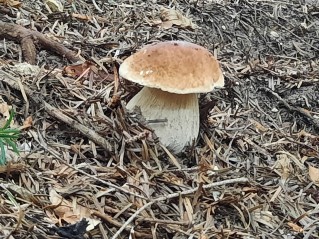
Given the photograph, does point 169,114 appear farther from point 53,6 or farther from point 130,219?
point 53,6

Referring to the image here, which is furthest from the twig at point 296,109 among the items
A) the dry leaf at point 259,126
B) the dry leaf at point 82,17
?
the dry leaf at point 82,17

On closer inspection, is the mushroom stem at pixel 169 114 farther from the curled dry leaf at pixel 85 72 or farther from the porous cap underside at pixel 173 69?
the curled dry leaf at pixel 85 72

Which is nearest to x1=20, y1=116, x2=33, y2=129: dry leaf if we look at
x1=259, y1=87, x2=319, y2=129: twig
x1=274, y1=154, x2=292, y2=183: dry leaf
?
x1=274, y1=154, x2=292, y2=183: dry leaf

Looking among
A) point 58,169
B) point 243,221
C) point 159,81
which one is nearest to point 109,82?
point 159,81

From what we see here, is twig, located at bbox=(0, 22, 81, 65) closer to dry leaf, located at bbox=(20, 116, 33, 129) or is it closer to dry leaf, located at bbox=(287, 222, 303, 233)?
dry leaf, located at bbox=(20, 116, 33, 129)

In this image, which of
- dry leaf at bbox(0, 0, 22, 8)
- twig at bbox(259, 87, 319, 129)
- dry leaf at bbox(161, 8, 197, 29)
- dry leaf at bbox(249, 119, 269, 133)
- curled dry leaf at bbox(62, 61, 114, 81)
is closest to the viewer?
curled dry leaf at bbox(62, 61, 114, 81)

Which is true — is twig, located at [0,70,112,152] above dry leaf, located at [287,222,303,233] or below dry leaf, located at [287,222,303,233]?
above

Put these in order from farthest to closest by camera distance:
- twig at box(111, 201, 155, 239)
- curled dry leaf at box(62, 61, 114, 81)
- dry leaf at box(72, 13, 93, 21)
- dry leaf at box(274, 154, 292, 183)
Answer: dry leaf at box(72, 13, 93, 21), curled dry leaf at box(62, 61, 114, 81), dry leaf at box(274, 154, 292, 183), twig at box(111, 201, 155, 239)

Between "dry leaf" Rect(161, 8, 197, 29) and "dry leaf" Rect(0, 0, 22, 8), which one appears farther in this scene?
"dry leaf" Rect(161, 8, 197, 29)
